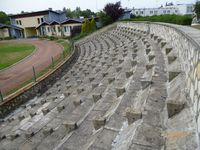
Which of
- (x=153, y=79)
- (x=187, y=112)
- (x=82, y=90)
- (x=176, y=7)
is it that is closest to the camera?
(x=187, y=112)

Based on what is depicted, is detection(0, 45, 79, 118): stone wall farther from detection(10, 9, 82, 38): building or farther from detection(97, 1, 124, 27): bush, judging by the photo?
detection(10, 9, 82, 38): building

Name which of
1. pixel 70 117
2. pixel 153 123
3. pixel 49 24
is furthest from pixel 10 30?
pixel 153 123

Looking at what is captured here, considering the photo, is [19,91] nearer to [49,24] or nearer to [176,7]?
[49,24]

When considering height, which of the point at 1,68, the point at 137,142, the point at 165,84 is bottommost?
the point at 1,68

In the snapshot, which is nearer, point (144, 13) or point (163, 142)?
point (163, 142)

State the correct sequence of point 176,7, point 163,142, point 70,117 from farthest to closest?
point 176,7, point 70,117, point 163,142

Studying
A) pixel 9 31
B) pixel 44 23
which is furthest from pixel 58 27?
pixel 9 31

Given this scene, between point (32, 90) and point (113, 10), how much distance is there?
1302 inches

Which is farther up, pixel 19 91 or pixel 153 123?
pixel 153 123

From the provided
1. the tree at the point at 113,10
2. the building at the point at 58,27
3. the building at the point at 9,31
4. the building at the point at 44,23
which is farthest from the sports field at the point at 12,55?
the building at the point at 9,31

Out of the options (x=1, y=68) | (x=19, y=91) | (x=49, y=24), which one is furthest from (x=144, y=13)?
(x=19, y=91)

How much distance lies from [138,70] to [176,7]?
52542mm

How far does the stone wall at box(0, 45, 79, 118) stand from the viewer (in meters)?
12.5

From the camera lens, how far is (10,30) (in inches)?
2484
